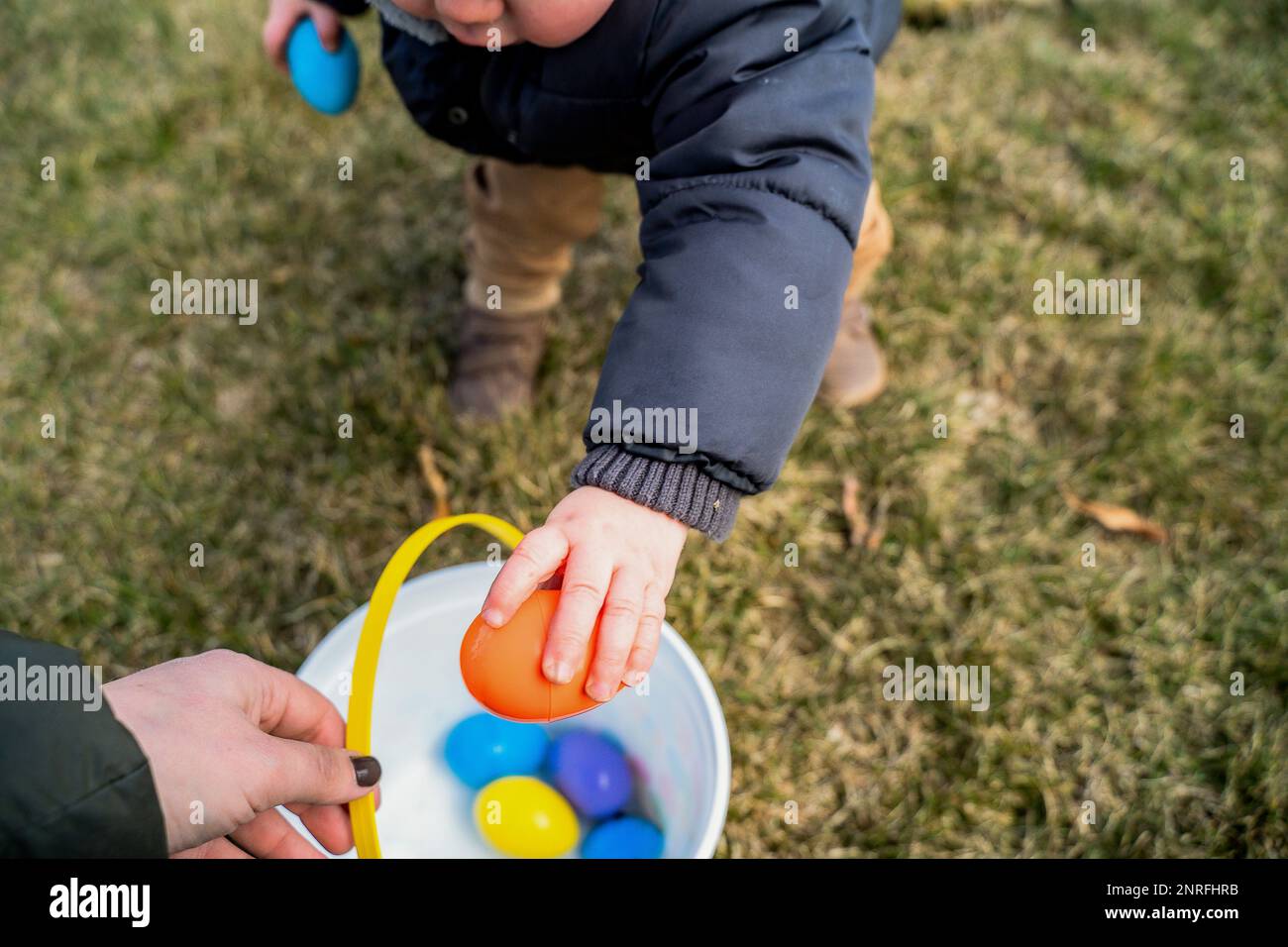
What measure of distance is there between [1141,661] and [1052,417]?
493 millimetres

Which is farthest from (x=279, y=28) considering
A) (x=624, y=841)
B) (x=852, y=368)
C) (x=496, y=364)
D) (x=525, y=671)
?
(x=624, y=841)

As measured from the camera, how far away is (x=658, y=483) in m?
1.00

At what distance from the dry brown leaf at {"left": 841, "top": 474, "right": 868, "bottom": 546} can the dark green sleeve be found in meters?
1.21

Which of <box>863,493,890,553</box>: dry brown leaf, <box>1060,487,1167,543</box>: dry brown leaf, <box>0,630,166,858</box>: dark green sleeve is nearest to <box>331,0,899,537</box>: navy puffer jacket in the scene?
<box>0,630,166,858</box>: dark green sleeve

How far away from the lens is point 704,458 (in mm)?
1007

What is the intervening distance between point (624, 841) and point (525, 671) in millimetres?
567

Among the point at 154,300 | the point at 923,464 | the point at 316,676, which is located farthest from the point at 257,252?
the point at 923,464

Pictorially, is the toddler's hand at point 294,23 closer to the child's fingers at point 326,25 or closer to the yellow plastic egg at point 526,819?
the child's fingers at point 326,25

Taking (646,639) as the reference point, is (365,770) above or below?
below

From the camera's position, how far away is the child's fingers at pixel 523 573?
3.03ft

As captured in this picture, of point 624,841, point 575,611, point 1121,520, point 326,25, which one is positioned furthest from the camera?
point 1121,520

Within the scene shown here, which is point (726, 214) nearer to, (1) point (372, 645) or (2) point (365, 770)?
(1) point (372, 645)

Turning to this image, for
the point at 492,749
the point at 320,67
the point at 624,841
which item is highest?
the point at 320,67

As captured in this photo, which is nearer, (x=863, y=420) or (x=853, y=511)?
(x=853, y=511)
